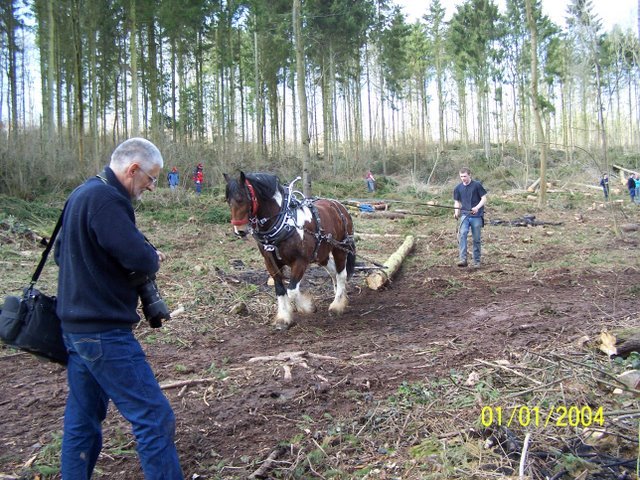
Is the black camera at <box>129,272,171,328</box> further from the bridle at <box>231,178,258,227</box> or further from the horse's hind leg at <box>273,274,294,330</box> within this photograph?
the horse's hind leg at <box>273,274,294,330</box>

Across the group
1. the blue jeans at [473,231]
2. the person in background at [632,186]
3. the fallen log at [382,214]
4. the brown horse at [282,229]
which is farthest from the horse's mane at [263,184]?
the person in background at [632,186]

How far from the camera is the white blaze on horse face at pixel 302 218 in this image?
20.7 ft

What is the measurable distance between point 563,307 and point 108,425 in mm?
5508

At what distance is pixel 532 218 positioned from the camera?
15422 mm

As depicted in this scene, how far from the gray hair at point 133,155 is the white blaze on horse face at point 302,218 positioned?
3.73 meters

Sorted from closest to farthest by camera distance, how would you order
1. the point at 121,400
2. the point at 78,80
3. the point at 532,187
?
the point at 121,400, the point at 78,80, the point at 532,187

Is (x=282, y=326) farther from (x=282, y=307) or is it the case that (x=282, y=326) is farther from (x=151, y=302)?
(x=151, y=302)

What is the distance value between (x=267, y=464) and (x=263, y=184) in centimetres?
369

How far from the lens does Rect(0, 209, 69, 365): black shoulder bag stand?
2545mm

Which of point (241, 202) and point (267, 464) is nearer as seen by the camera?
point (267, 464)

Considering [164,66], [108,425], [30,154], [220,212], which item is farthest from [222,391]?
[164,66]

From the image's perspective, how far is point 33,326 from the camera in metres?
2.57

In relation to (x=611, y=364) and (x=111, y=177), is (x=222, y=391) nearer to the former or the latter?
(x=111, y=177)

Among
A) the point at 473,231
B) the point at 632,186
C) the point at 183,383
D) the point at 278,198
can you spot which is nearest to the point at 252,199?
the point at 278,198
